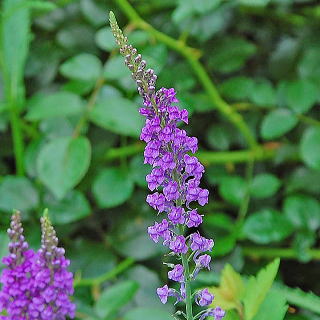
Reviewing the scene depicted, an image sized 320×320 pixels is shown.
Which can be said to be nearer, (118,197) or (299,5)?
(118,197)

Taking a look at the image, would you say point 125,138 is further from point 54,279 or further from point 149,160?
point 149,160

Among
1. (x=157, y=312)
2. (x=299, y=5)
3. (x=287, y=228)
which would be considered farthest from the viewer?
(x=299, y=5)

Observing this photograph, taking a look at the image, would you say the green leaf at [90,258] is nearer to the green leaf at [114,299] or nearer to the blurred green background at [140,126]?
the blurred green background at [140,126]

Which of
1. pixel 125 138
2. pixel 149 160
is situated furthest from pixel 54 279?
pixel 125 138

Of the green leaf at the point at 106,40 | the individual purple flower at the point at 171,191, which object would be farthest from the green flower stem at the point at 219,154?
the individual purple flower at the point at 171,191

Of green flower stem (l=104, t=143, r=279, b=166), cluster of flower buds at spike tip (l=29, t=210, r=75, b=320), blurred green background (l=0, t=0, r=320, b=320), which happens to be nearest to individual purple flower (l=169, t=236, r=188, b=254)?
cluster of flower buds at spike tip (l=29, t=210, r=75, b=320)

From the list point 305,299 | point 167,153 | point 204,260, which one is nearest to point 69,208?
point 305,299

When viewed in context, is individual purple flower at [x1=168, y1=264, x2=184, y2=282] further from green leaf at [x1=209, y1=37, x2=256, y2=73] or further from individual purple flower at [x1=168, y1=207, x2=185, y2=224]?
green leaf at [x1=209, y1=37, x2=256, y2=73]
